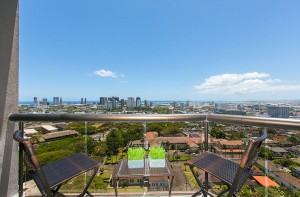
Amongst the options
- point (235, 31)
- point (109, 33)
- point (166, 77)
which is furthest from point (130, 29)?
point (166, 77)

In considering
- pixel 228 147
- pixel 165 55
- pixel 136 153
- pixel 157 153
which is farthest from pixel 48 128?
pixel 165 55

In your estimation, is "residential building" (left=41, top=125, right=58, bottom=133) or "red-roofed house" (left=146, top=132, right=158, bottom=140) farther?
"red-roofed house" (left=146, top=132, right=158, bottom=140)

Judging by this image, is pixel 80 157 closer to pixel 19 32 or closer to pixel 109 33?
pixel 19 32

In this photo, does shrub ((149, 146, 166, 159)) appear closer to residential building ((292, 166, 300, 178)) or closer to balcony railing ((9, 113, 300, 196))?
balcony railing ((9, 113, 300, 196))

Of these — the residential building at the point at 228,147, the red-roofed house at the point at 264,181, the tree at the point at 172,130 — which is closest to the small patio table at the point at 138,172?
the tree at the point at 172,130

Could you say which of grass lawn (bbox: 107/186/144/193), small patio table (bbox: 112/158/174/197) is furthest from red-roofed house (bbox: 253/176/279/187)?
grass lawn (bbox: 107/186/144/193)

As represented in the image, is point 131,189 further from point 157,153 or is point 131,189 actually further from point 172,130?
point 172,130
